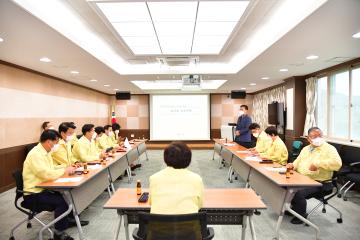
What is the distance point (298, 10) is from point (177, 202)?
2959 mm

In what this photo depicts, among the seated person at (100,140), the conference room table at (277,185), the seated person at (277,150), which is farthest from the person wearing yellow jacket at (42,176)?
the seated person at (277,150)

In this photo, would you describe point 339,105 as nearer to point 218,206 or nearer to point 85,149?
point 218,206

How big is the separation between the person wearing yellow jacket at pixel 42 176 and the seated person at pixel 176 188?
1840 mm

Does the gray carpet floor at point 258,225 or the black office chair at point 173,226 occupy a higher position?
the black office chair at point 173,226

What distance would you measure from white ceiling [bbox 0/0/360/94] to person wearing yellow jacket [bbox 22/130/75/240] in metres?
1.46

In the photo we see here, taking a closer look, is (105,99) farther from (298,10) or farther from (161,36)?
(298,10)

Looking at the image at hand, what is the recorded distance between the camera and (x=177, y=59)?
5863 mm

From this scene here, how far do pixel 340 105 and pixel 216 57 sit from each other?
3.10 meters

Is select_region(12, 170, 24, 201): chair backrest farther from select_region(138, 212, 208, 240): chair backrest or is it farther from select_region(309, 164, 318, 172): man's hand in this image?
select_region(309, 164, 318, 172): man's hand

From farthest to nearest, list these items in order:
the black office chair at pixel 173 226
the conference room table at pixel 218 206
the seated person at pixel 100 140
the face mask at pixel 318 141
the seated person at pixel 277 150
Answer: the seated person at pixel 100 140
the seated person at pixel 277 150
the face mask at pixel 318 141
the conference room table at pixel 218 206
the black office chair at pixel 173 226

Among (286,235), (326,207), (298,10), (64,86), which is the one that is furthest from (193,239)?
(64,86)

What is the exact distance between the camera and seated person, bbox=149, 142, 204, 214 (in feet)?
5.82

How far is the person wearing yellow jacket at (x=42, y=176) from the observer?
10.0ft

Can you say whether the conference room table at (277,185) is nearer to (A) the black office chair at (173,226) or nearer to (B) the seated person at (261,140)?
(B) the seated person at (261,140)
